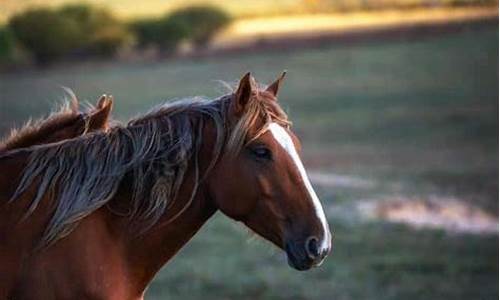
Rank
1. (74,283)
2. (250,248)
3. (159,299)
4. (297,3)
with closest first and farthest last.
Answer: (74,283) → (159,299) → (250,248) → (297,3)

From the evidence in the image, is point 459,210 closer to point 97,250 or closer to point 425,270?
point 425,270

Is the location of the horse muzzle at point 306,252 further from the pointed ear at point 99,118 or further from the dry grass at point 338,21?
the dry grass at point 338,21

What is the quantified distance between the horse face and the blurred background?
332 cm

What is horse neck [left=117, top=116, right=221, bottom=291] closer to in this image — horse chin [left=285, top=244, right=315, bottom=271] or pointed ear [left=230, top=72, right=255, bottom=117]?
pointed ear [left=230, top=72, right=255, bottom=117]

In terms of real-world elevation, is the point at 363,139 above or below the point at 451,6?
below

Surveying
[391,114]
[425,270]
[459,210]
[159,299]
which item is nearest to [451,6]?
[391,114]

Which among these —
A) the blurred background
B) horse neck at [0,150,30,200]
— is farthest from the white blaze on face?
the blurred background

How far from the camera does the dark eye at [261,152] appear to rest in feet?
7.13

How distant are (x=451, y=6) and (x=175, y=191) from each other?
14.8ft

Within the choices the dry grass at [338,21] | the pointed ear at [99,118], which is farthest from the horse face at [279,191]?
the dry grass at [338,21]

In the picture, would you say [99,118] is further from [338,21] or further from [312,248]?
[338,21]

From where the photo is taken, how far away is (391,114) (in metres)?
6.27

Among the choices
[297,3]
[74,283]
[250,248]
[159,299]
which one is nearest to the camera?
[74,283]

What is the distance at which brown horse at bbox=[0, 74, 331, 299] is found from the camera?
85.0 inches
